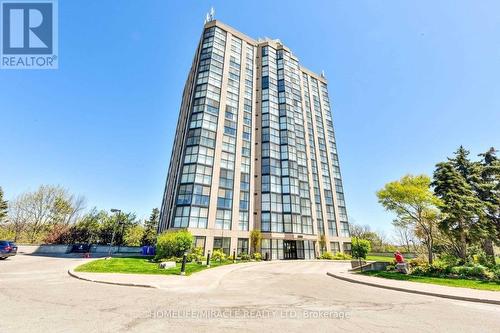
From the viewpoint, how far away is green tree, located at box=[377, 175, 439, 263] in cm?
2806

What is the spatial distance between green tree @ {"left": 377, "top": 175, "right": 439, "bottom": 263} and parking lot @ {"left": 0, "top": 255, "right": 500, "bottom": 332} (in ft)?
70.8

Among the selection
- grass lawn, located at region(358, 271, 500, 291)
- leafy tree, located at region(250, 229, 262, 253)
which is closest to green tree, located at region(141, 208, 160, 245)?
leafy tree, located at region(250, 229, 262, 253)

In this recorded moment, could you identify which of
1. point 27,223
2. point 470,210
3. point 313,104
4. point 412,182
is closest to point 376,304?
point 470,210

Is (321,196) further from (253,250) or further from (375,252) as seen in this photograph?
(375,252)

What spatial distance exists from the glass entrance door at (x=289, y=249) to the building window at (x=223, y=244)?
401 inches

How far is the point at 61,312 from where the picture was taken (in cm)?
674

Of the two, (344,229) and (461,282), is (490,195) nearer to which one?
(461,282)

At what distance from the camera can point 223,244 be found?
34281 millimetres

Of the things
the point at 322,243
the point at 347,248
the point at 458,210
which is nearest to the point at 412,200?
the point at 458,210

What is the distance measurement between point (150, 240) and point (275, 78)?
49828 millimetres

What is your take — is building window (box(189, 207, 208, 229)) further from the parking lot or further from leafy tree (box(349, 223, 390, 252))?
leafy tree (box(349, 223, 390, 252))

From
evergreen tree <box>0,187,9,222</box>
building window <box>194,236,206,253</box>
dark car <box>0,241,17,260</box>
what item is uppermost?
evergreen tree <box>0,187,9,222</box>

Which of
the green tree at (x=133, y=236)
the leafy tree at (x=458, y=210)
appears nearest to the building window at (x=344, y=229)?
the leafy tree at (x=458, y=210)

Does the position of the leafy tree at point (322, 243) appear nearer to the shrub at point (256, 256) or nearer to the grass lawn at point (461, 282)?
the shrub at point (256, 256)
